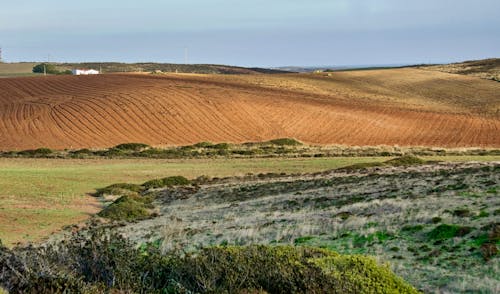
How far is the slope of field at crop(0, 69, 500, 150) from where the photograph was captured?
229 ft

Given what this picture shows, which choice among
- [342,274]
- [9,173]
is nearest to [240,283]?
[342,274]

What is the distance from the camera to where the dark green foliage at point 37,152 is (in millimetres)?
→ 57875

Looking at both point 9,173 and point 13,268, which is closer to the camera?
point 13,268

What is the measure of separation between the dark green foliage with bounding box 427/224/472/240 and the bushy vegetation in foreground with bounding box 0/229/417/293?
4.03 metres

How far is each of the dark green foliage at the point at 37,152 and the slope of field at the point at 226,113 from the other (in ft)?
14.9

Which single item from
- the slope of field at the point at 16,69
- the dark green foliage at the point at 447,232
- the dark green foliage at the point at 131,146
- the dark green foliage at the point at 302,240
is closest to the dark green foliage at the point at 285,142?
the dark green foliage at the point at 131,146

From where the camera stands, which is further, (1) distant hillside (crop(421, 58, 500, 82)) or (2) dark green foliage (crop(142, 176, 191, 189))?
(1) distant hillside (crop(421, 58, 500, 82))

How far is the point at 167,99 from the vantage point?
82.8 m

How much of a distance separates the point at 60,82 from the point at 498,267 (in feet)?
297

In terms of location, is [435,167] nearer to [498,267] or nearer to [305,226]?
[305,226]

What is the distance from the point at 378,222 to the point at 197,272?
823 cm

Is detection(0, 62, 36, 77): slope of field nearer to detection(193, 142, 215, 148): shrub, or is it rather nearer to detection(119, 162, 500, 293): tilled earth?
detection(193, 142, 215, 148): shrub

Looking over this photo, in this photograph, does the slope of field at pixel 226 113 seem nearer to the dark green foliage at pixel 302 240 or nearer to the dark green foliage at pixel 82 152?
the dark green foliage at pixel 82 152

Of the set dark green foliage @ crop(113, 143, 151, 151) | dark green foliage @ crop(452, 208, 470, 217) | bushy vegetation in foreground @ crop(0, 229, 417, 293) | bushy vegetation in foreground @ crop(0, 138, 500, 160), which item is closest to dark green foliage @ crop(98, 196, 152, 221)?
dark green foliage @ crop(452, 208, 470, 217)
